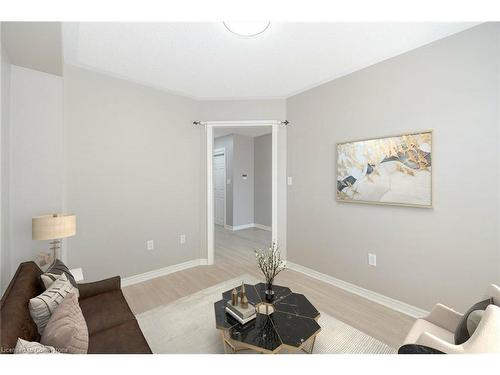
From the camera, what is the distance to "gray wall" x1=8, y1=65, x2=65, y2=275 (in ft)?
6.09

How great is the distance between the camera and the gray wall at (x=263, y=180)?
5542 millimetres

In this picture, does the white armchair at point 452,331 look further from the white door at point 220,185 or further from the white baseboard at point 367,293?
the white door at point 220,185

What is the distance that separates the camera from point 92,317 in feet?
4.65

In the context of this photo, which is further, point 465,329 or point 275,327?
point 275,327

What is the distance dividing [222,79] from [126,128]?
1.34m

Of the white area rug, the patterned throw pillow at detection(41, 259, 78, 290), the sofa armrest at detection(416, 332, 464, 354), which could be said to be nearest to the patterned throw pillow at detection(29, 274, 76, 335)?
the patterned throw pillow at detection(41, 259, 78, 290)

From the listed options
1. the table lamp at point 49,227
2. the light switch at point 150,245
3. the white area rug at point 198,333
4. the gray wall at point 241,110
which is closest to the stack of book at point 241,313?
the white area rug at point 198,333

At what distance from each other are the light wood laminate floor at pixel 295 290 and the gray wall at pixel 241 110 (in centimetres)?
225

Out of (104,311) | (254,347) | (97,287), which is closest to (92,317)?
(104,311)

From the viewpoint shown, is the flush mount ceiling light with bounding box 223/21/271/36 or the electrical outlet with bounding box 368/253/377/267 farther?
the electrical outlet with bounding box 368/253/377/267

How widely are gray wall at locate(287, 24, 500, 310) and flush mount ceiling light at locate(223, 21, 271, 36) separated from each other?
130cm

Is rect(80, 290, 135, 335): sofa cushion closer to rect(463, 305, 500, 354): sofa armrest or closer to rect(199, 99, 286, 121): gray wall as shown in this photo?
rect(463, 305, 500, 354): sofa armrest

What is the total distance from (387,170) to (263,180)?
3722 millimetres

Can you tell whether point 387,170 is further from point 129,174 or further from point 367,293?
point 129,174
